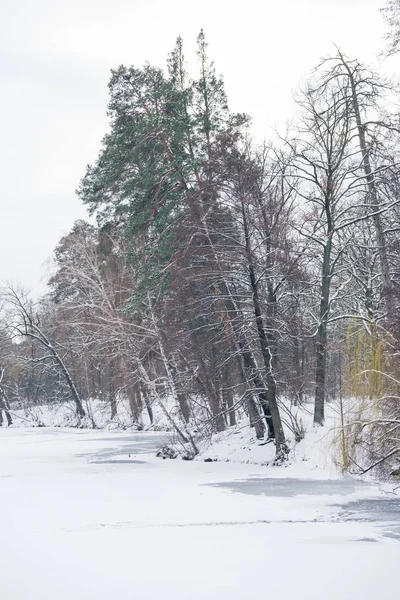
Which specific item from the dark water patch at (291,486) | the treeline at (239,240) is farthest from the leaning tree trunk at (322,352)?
the dark water patch at (291,486)

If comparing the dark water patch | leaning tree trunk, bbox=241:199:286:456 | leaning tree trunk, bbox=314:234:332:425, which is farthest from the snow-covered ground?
leaning tree trunk, bbox=314:234:332:425

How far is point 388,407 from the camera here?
15258mm

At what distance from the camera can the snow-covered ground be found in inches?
339

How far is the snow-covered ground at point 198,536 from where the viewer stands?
8617mm

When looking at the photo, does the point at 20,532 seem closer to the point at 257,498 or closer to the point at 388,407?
the point at 257,498

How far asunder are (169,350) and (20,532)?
14146 millimetres

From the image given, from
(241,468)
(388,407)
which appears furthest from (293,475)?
(388,407)

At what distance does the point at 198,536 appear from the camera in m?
11.7

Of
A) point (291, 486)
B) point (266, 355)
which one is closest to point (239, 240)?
point (266, 355)

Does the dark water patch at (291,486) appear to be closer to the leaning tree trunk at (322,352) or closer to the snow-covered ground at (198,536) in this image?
the snow-covered ground at (198,536)

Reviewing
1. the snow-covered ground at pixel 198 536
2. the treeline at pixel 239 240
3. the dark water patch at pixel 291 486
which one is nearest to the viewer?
the snow-covered ground at pixel 198 536

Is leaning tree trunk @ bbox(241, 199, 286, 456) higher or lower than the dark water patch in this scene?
higher

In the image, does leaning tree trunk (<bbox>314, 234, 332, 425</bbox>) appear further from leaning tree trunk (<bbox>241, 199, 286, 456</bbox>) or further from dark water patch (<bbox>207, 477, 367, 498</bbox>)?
dark water patch (<bbox>207, 477, 367, 498</bbox>)

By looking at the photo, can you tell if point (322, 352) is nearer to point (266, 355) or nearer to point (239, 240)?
point (266, 355)
